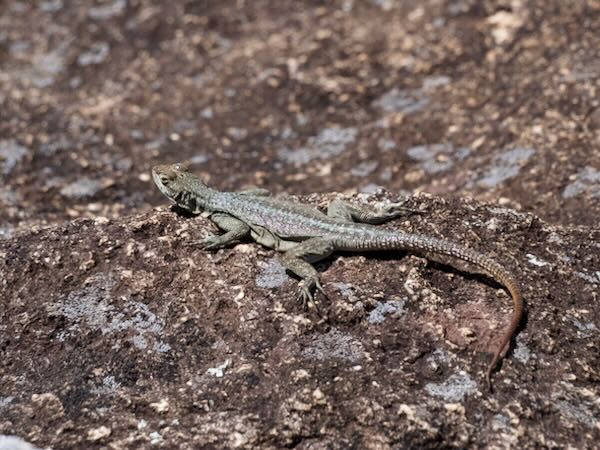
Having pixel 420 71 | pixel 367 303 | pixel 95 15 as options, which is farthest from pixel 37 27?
pixel 367 303

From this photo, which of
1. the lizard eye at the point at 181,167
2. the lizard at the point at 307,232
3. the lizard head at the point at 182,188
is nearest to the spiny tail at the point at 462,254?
the lizard at the point at 307,232

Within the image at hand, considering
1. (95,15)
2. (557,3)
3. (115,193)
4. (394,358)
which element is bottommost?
(115,193)

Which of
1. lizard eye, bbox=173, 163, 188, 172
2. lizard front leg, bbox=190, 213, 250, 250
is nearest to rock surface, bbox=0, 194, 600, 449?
lizard front leg, bbox=190, 213, 250, 250

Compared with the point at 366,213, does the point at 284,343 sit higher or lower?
lower

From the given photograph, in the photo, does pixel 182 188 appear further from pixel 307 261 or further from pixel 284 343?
pixel 284 343

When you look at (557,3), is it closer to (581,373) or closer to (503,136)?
(503,136)

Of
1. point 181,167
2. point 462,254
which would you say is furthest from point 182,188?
point 462,254
